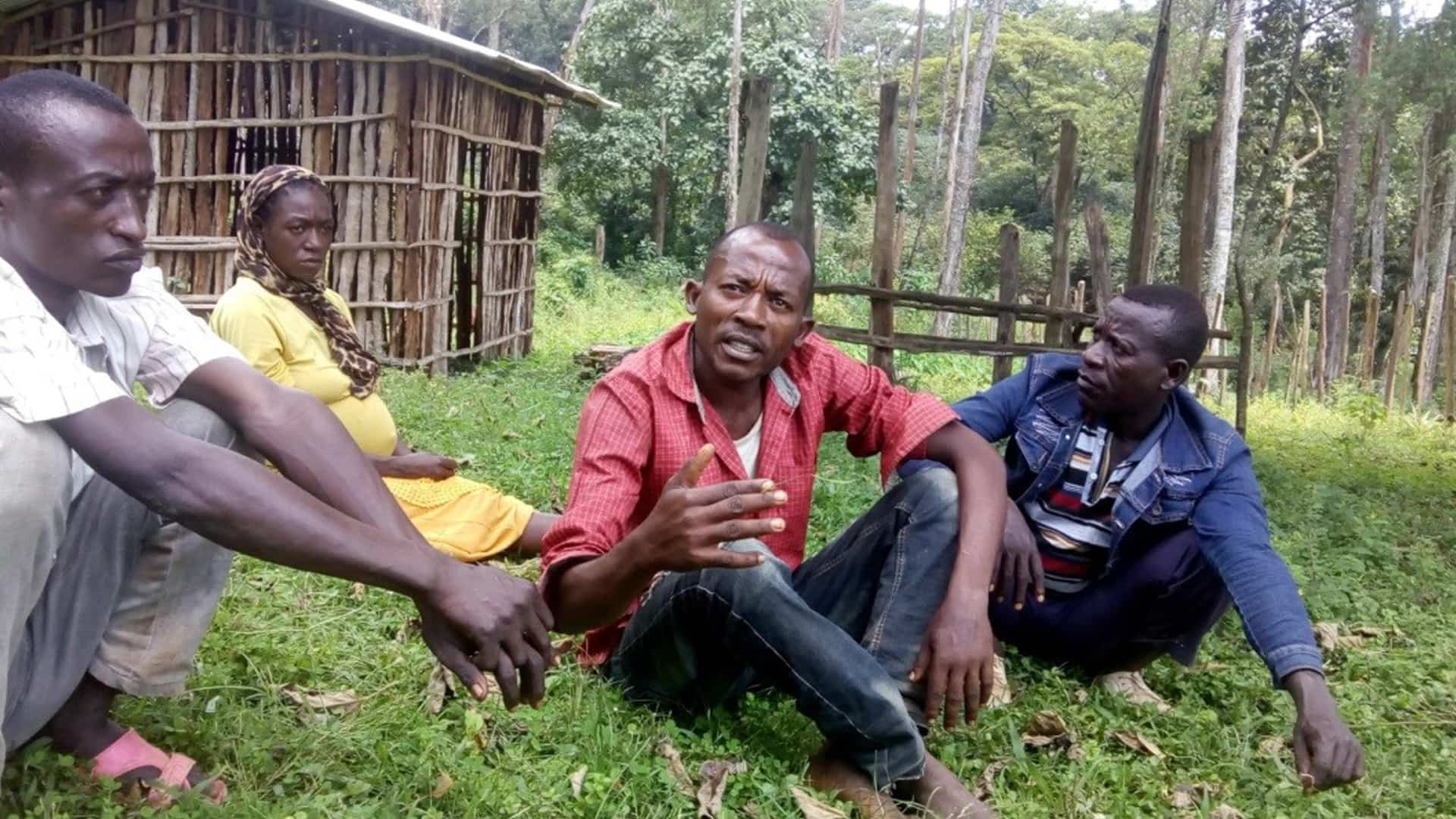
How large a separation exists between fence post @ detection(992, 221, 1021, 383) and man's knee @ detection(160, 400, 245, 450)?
24.6ft

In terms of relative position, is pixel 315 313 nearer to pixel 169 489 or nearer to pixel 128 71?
pixel 169 489

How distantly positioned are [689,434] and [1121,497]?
1324 mm

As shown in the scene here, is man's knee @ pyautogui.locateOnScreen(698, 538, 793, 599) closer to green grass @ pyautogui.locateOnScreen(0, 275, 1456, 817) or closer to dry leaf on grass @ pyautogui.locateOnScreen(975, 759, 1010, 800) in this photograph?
green grass @ pyautogui.locateOnScreen(0, 275, 1456, 817)

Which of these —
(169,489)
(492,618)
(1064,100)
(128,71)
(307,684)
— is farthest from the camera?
(1064,100)

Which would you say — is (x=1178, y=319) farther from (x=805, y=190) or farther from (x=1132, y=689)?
(x=805, y=190)

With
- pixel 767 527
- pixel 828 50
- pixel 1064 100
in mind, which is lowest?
pixel 767 527

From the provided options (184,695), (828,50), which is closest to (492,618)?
(184,695)

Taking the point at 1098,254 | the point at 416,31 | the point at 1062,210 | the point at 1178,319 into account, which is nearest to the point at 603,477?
the point at 1178,319

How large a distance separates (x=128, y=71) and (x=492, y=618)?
9.01m

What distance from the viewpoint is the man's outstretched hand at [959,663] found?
2.42m

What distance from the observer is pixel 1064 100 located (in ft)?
97.2

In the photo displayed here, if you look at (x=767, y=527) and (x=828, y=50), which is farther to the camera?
(x=828, y=50)

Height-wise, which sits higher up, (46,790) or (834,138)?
(834,138)

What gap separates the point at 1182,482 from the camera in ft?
10.1
